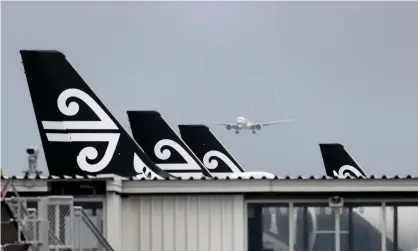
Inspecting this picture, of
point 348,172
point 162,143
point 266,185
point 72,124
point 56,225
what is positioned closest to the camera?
point 56,225

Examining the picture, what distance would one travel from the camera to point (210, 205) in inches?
843

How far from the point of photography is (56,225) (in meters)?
18.5

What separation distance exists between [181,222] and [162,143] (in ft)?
45.7

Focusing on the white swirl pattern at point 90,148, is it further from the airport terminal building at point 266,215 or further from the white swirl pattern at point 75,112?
the airport terminal building at point 266,215

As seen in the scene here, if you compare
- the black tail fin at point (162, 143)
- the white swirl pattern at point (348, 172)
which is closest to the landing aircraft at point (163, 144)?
the black tail fin at point (162, 143)

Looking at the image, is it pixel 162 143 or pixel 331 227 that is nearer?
pixel 331 227

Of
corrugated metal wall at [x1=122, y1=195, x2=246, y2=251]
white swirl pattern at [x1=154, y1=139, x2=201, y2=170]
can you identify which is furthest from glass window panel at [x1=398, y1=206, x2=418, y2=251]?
white swirl pattern at [x1=154, y1=139, x2=201, y2=170]

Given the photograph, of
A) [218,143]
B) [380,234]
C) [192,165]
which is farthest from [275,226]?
[218,143]

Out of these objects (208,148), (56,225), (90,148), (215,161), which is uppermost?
(208,148)

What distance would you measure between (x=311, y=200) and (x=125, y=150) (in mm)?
5870

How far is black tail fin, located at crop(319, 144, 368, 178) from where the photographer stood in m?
52.8

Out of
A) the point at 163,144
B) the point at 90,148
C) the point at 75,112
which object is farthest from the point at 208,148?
the point at 75,112

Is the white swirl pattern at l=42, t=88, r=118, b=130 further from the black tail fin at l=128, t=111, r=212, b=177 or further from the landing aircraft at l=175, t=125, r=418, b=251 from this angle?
the black tail fin at l=128, t=111, r=212, b=177

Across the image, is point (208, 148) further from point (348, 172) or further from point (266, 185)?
point (266, 185)
